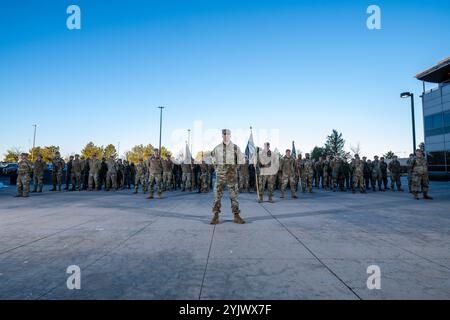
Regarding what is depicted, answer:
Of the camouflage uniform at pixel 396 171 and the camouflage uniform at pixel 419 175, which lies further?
the camouflage uniform at pixel 396 171

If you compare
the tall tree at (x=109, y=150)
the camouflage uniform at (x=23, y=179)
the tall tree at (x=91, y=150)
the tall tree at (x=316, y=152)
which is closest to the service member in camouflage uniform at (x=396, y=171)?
the camouflage uniform at (x=23, y=179)

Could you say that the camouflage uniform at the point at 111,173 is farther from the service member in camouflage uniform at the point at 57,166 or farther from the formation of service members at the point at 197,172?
the service member in camouflage uniform at the point at 57,166

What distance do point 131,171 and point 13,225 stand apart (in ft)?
53.0

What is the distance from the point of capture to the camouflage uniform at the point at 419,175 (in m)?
10.6

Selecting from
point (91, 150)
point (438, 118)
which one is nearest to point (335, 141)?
point (438, 118)

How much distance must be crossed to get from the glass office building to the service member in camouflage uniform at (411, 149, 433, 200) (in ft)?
62.5

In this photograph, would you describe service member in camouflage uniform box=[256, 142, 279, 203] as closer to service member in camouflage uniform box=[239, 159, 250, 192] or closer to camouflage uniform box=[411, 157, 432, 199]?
service member in camouflage uniform box=[239, 159, 250, 192]

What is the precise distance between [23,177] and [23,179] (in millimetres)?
95

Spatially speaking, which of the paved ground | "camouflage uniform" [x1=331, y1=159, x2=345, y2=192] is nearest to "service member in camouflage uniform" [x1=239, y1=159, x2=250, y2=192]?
"camouflage uniform" [x1=331, y1=159, x2=345, y2=192]

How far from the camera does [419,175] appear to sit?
10.8 m

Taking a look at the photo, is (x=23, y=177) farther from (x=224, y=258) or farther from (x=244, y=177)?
(x=224, y=258)

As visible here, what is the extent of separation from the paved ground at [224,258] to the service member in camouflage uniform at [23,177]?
721 centimetres
